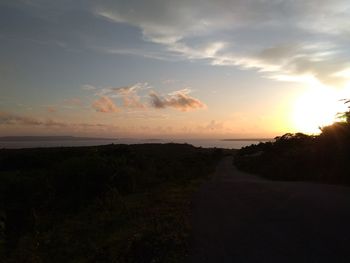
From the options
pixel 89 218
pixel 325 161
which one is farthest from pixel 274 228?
pixel 325 161

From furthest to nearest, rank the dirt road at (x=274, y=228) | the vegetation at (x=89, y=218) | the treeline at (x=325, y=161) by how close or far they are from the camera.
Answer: the treeline at (x=325, y=161) < the vegetation at (x=89, y=218) < the dirt road at (x=274, y=228)

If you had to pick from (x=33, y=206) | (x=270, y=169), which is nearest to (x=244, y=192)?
(x=33, y=206)

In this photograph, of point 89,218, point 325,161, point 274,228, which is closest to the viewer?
point 274,228

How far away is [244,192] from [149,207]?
5.14 meters

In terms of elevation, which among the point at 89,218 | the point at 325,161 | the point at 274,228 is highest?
the point at 325,161

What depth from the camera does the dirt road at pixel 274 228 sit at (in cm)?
791

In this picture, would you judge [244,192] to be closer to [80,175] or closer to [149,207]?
[149,207]

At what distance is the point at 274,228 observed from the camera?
1016 centimetres

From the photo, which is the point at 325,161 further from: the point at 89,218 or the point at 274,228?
the point at 274,228

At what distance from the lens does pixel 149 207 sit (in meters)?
15.5

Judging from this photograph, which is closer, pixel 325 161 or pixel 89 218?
pixel 89 218

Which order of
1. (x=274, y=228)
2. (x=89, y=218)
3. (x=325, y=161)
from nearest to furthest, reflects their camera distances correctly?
(x=274, y=228)
(x=89, y=218)
(x=325, y=161)

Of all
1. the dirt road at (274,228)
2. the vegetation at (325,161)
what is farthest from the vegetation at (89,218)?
the vegetation at (325,161)

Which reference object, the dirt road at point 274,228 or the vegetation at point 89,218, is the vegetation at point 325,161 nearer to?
the dirt road at point 274,228
